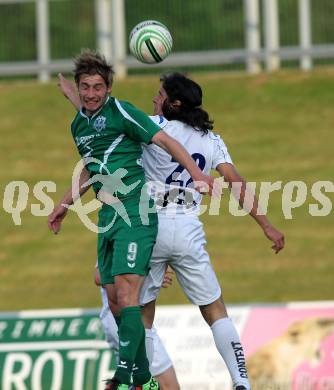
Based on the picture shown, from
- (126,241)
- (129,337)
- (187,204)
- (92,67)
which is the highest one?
(92,67)

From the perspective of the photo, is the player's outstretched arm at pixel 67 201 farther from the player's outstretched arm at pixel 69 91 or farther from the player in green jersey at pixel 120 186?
the player's outstretched arm at pixel 69 91

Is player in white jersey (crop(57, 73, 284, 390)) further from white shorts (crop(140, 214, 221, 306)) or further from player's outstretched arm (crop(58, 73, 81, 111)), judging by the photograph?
player's outstretched arm (crop(58, 73, 81, 111))

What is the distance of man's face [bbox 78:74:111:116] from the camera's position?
25.0 ft

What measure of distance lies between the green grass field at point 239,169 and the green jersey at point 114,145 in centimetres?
878

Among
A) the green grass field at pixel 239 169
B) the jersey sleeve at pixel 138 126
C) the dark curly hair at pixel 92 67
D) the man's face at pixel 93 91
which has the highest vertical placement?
the dark curly hair at pixel 92 67

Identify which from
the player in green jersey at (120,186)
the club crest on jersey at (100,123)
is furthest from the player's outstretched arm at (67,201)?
the club crest on jersey at (100,123)

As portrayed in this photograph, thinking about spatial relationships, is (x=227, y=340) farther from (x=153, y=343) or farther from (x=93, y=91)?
(x=93, y=91)

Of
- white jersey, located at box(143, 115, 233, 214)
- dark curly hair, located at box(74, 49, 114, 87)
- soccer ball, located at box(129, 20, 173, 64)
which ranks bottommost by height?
white jersey, located at box(143, 115, 233, 214)

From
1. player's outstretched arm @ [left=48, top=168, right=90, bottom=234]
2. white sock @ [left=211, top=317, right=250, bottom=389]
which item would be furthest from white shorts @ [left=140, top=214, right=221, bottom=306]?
player's outstretched arm @ [left=48, top=168, right=90, bottom=234]

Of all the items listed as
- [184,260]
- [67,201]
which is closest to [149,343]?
[184,260]

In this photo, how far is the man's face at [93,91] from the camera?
761 cm

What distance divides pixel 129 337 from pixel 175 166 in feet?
4.07

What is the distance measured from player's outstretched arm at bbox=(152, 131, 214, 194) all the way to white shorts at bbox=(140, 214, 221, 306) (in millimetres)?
676

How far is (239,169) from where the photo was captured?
64.3 feet
